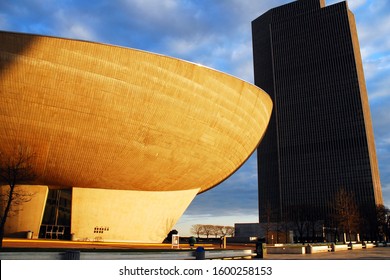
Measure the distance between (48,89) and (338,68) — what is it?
106 meters

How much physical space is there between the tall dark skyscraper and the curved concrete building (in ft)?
248

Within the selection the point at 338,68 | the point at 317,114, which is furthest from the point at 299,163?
the point at 338,68

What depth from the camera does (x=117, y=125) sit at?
24.2 metres

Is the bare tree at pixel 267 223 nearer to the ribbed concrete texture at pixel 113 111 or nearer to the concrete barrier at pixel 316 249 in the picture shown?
the concrete barrier at pixel 316 249

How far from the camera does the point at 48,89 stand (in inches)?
853

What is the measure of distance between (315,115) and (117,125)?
9842 cm

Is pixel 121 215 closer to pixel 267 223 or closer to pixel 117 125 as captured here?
pixel 117 125

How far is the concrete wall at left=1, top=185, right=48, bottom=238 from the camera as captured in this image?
2530 cm

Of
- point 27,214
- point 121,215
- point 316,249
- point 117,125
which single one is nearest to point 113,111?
point 117,125

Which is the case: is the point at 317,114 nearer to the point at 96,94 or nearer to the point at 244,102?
the point at 244,102

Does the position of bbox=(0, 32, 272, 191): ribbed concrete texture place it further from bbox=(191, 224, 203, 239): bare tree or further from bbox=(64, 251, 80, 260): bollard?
bbox=(191, 224, 203, 239): bare tree

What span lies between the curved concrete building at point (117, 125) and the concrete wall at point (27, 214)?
0.10 metres

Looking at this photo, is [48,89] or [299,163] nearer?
[48,89]

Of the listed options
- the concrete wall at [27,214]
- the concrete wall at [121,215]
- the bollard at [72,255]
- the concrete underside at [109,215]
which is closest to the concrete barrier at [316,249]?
the concrete wall at [121,215]
